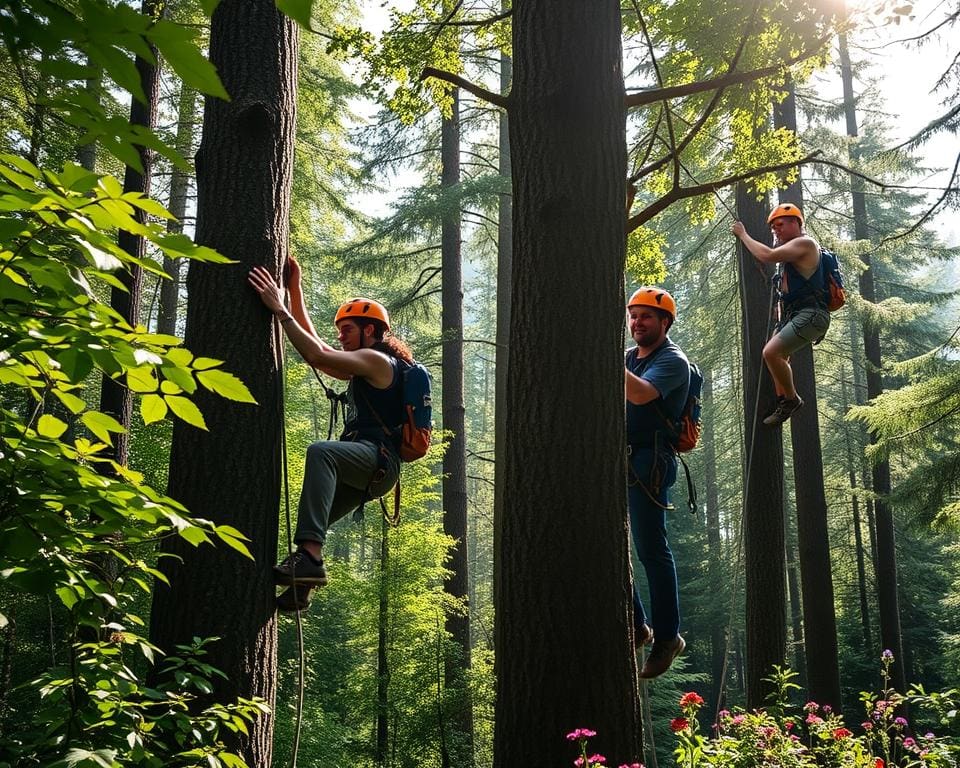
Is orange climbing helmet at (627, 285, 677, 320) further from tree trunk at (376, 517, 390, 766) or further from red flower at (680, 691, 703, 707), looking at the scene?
tree trunk at (376, 517, 390, 766)

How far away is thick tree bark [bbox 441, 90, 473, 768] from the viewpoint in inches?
562

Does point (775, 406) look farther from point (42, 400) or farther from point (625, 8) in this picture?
point (42, 400)

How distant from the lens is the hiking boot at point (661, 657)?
4680 mm

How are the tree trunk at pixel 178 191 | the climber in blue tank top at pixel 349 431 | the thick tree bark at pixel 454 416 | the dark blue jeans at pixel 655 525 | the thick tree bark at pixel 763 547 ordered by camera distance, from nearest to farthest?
1. the climber in blue tank top at pixel 349 431
2. the dark blue jeans at pixel 655 525
3. the thick tree bark at pixel 763 547
4. the tree trunk at pixel 178 191
5. the thick tree bark at pixel 454 416

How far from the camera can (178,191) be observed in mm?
14984

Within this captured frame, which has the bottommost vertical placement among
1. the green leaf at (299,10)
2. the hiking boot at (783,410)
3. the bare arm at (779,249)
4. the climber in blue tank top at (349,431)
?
the green leaf at (299,10)

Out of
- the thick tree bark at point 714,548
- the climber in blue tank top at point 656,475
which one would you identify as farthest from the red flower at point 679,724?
the thick tree bark at point 714,548

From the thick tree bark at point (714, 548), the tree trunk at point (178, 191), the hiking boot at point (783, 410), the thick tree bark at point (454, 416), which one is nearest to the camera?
the hiking boot at point (783, 410)

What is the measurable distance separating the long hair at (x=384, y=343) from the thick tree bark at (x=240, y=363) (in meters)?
1.21

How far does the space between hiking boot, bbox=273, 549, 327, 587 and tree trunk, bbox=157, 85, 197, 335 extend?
21.3 feet

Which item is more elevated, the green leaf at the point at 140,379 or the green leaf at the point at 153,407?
the green leaf at the point at 140,379

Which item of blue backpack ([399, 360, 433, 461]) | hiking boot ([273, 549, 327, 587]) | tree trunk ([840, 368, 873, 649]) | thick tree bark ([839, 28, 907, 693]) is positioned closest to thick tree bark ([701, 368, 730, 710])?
tree trunk ([840, 368, 873, 649])

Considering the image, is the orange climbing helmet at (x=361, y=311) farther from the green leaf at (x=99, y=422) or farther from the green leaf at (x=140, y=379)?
the green leaf at (x=140, y=379)

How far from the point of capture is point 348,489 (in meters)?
→ 4.61
